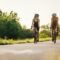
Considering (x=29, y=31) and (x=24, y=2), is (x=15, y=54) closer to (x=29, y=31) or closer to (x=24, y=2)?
(x=29, y=31)

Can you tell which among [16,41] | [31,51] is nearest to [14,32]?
[16,41]

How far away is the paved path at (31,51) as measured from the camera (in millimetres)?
1749

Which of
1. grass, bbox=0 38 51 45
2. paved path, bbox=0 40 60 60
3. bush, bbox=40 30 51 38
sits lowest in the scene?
paved path, bbox=0 40 60 60

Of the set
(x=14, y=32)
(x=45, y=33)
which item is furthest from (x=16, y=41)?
(x=45, y=33)

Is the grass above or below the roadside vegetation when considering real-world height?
below

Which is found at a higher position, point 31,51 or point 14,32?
point 14,32

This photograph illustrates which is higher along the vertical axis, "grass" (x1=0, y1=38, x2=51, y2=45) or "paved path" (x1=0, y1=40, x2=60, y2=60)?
"grass" (x1=0, y1=38, x2=51, y2=45)

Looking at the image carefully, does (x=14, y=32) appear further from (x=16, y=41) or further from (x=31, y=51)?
(x=31, y=51)

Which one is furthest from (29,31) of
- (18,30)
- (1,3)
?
(1,3)

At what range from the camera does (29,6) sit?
1.83m

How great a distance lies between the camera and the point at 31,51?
178cm

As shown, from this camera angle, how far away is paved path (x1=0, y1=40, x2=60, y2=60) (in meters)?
1.75

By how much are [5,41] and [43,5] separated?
512 millimetres

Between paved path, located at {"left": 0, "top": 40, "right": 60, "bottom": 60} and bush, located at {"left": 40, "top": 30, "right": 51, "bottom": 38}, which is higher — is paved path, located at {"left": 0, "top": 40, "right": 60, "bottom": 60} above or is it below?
below
